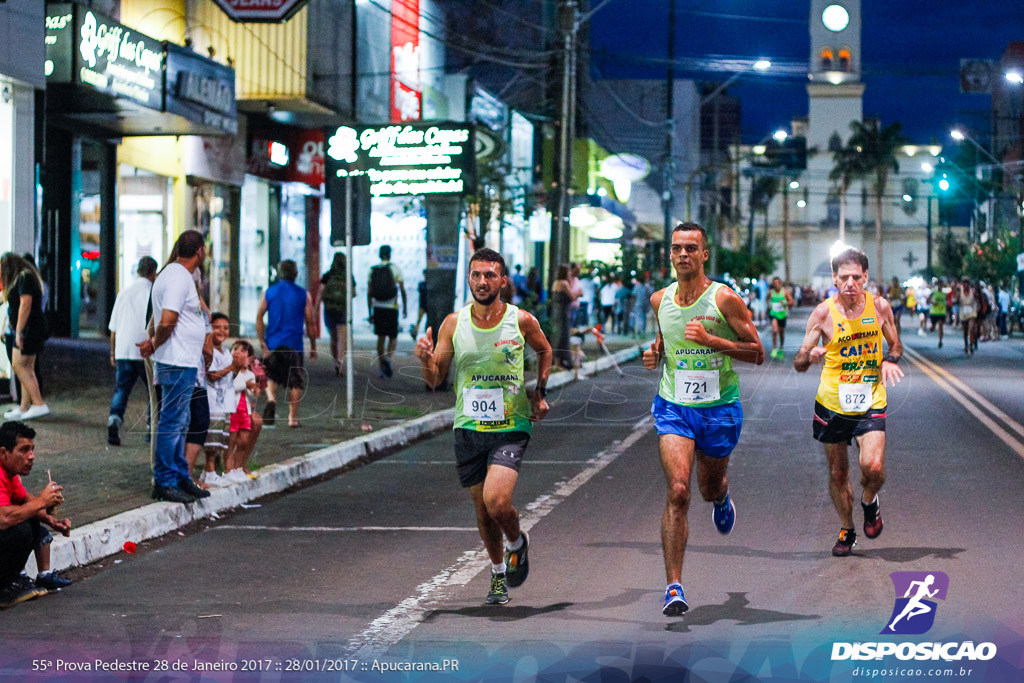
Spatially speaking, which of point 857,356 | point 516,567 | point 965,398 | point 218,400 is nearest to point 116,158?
point 965,398

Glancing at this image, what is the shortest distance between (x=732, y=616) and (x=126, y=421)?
9831 millimetres

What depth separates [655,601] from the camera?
Answer: 696 centimetres

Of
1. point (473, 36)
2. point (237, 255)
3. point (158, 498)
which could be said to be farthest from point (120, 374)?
point (473, 36)

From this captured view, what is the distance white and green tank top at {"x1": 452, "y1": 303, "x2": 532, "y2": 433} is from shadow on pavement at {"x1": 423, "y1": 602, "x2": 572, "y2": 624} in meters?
0.88

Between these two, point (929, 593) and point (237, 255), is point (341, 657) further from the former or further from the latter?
point (237, 255)

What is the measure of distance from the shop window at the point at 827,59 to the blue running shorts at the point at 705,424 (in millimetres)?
26907

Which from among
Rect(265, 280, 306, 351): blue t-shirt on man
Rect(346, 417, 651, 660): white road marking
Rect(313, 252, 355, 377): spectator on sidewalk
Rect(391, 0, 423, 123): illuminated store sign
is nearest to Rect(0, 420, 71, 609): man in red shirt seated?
Rect(346, 417, 651, 660): white road marking

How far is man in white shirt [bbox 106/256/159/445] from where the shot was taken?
12227 mm

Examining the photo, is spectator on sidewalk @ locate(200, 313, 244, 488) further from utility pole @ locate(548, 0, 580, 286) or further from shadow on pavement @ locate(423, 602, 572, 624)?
utility pole @ locate(548, 0, 580, 286)

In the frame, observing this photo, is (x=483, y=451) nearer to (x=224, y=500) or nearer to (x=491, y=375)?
(x=491, y=375)

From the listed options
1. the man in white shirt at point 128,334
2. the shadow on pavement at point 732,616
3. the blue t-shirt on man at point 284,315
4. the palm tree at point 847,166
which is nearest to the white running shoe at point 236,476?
the man in white shirt at point 128,334

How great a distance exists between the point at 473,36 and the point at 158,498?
3732cm

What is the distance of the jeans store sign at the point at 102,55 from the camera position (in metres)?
18.2

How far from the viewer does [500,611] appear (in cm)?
676
